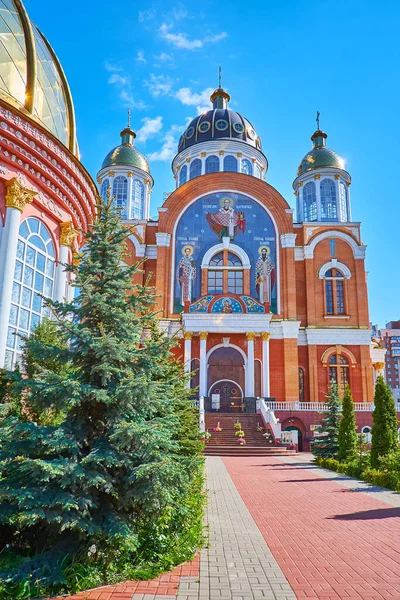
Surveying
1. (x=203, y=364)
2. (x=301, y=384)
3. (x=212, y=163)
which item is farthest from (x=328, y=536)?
(x=212, y=163)

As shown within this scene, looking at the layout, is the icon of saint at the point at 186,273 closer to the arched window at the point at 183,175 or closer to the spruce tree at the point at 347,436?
the arched window at the point at 183,175

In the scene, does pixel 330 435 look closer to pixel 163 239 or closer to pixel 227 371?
pixel 227 371

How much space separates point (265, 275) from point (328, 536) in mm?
23870

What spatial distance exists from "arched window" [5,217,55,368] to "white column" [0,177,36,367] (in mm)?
313

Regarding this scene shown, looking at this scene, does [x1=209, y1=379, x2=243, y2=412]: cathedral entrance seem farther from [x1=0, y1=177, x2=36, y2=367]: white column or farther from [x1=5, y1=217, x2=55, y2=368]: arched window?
[x1=0, y1=177, x2=36, y2=367]: white column

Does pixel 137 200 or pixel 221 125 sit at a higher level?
pixel 221 125

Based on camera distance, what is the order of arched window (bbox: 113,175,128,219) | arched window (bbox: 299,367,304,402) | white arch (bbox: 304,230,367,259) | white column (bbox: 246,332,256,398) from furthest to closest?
arched window (bbox: 113,175,128,219), white arch (bbox: 304,230,367,259), arched window (bbox: 299,367,304,402), white column (bbox: 246,332,256,398)

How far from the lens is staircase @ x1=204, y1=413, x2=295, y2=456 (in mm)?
22077

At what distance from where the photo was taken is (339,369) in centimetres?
3022

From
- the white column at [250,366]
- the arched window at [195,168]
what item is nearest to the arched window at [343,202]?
the arched window at [195,168]

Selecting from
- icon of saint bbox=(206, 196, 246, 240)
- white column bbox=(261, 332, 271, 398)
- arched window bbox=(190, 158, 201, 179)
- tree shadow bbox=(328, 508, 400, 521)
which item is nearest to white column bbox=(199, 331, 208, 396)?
white column bbox=(261, 332, 271, 398)

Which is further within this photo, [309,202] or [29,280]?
[309,202]

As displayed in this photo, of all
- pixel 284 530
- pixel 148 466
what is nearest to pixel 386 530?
pixel 284 530

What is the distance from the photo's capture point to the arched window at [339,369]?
3011 cm
